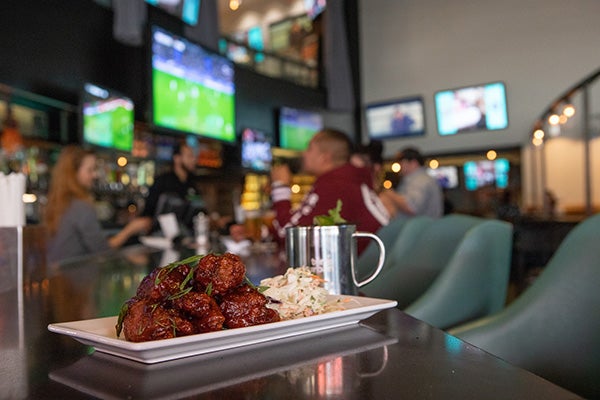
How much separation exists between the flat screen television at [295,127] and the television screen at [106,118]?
12.1 ft

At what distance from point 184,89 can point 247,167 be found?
9.14ft

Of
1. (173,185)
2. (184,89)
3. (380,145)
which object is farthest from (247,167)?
(380,145)

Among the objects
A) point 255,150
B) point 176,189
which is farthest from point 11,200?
point 255,150

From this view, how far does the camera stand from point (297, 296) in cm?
81

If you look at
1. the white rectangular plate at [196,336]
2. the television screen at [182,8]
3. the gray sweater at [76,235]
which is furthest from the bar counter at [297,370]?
the television screen at [182,8]

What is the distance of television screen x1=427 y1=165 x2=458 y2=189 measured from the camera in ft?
35.0

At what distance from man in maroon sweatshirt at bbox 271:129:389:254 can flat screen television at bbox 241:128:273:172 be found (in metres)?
5.10

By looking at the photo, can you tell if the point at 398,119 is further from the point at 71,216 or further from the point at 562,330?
the point at 562,330

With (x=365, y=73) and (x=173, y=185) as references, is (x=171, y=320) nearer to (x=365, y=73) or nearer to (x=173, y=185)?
(x=173, y=185)

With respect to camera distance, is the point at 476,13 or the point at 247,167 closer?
the point at 247,167

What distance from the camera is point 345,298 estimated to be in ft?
3.08

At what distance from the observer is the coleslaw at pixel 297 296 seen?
0.80 m

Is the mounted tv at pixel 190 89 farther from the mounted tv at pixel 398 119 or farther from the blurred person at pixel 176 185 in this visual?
the mounted tv at pixel 398 119

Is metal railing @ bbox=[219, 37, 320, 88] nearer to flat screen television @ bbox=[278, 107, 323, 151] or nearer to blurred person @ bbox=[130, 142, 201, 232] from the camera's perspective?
flat screen television @ bbox=[278, 107, 323, 151]
